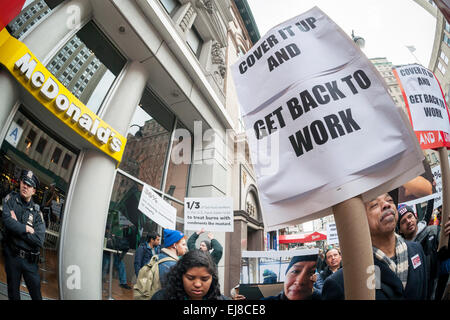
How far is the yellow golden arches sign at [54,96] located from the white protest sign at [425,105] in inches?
149

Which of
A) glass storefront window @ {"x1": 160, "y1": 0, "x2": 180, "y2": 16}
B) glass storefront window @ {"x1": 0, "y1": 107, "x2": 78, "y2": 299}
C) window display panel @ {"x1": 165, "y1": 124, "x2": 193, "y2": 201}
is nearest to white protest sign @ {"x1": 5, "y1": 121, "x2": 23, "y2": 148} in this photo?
glass storefront window @ {"x1": 0, "y1": 107, "x2": 78, "y2": 299}

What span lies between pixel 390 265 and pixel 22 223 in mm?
3171

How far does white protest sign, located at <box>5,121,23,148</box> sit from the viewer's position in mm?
2783

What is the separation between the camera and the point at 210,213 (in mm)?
3961

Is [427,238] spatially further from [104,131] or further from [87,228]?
[104,131]

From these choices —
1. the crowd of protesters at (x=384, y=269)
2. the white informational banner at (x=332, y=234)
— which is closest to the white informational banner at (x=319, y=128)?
the crowd of protesters at (x=384, y=269)

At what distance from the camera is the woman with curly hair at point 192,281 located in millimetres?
1866

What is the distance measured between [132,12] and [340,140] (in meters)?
4.40

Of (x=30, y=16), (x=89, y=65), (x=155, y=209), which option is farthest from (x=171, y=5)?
(x=155, y=209)

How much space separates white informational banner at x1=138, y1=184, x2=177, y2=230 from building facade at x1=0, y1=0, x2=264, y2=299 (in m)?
0.71

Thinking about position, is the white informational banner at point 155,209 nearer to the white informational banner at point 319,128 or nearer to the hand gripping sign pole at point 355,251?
the white informational banner at point 319,128

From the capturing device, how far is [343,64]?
132cm

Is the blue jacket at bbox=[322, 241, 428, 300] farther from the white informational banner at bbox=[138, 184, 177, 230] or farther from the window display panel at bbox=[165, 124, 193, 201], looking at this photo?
the window display panel at bbox=[165, 124, 193, 201]
